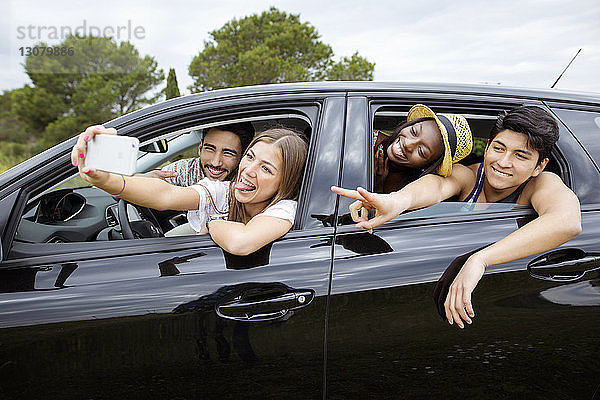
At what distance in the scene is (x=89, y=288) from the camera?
138cm

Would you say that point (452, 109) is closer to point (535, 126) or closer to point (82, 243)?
point (535, 126)

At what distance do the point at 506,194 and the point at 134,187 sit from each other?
52.2 inches

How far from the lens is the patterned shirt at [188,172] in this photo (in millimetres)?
2236

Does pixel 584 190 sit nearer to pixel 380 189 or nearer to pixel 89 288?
pixel 380 189

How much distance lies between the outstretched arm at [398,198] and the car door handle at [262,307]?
0.31 metres

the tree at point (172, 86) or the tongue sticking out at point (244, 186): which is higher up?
the tree at point (172, 86)

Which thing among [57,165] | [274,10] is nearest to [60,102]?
[274,10]

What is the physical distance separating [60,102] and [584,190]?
101 feet

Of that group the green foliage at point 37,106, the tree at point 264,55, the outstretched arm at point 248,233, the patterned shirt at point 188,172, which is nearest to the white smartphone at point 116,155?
the outstretched arm at point 248,233

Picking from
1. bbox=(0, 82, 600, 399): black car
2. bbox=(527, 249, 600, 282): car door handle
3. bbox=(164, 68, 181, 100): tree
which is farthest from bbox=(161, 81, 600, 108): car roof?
bbox=(164, 68, 181, 100): tree

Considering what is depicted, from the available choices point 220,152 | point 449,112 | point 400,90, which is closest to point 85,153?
point 220,152

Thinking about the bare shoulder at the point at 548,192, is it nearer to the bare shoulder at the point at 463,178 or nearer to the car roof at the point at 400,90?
the bare shoulder at the point at 463,178

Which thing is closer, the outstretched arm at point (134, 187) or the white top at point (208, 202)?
the outstretched arm at point (134, 187)

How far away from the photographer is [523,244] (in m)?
1.52
